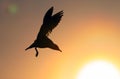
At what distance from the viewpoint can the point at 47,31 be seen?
24359 mm

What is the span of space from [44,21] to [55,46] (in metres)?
2.00

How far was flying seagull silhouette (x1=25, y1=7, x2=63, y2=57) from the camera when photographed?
2381 centimetres

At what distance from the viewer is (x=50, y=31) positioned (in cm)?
2444

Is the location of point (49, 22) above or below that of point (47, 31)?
above

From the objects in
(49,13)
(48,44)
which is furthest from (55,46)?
(49,13)

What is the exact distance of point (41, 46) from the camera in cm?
2367

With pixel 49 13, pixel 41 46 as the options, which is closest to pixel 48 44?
pixel 41 46

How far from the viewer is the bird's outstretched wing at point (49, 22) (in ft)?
79.4

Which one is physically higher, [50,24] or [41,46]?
[50,24]

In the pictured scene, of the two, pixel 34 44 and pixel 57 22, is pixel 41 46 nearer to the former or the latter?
pixel 34 44

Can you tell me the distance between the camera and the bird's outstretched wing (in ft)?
79.4

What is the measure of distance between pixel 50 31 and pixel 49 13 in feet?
4.36

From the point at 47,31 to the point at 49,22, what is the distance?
687 mm

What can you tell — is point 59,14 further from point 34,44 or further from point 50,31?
point 34,44
